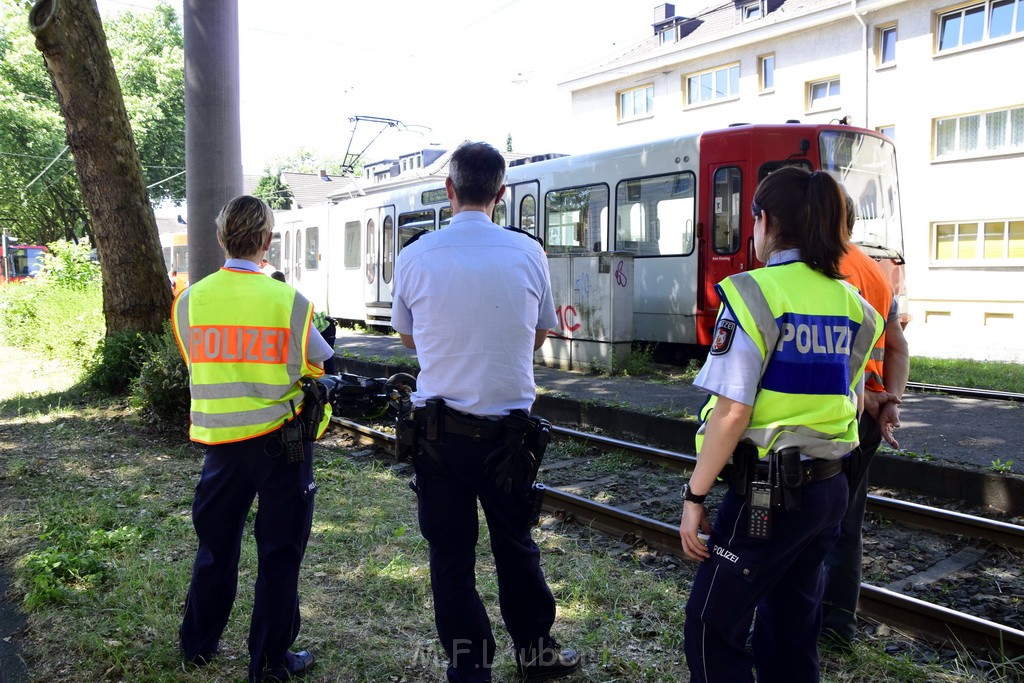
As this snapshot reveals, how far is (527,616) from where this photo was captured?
3.20 meters

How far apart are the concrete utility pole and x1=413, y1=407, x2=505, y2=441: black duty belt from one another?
5.74 metres

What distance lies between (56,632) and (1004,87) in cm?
2438

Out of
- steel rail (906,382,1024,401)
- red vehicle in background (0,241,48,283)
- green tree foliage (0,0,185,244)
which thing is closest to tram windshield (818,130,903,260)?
steel rail (906,382,1024,401)

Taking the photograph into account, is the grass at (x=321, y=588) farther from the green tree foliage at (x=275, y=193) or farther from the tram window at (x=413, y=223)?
the green tree foliage at (x=275, y=193)

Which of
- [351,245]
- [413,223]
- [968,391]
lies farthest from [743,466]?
[351,245]

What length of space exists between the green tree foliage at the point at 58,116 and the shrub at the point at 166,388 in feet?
95.9

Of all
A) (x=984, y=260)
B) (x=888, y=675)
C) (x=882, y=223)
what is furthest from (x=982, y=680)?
(x=984, y=260)

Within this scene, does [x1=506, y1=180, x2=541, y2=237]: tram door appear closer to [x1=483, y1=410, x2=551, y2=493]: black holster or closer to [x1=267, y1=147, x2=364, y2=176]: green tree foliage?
[x1=483, y1=410, x2=551, y2=493]: black holster

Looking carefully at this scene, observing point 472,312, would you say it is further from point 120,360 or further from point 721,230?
point 721,230

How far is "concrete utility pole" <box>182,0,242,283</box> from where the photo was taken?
7898 mm

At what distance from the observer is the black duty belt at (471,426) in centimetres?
288

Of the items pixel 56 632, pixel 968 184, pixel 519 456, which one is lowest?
pixel 56 632

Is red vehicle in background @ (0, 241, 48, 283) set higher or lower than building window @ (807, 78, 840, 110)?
lower

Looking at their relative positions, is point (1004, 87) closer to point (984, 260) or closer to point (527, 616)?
point (984, 260)
